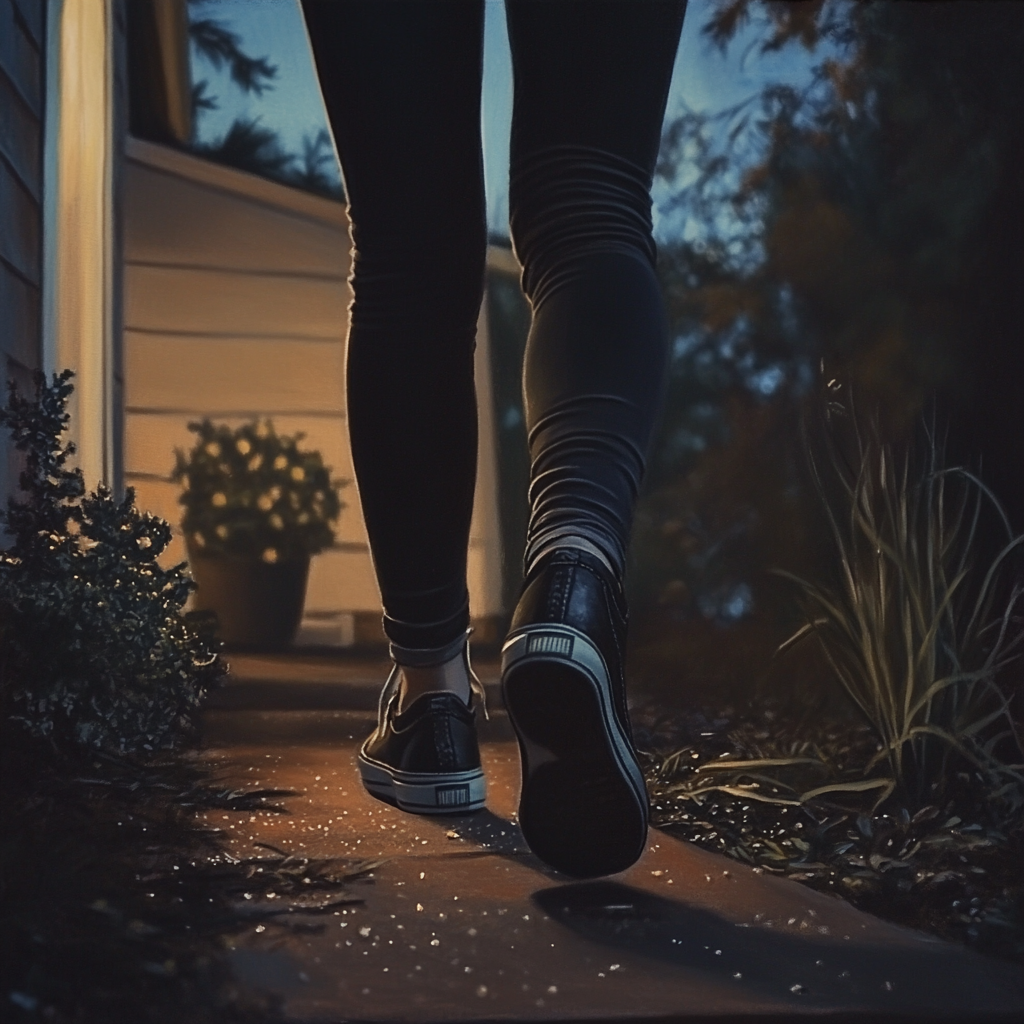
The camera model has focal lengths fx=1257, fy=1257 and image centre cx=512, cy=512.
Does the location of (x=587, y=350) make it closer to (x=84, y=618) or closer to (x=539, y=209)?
(x=539, y=209)

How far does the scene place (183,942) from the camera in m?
0.95

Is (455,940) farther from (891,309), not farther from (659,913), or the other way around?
(891,309)

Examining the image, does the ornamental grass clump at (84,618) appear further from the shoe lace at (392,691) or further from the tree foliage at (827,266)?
the tree foliage at (827,266)

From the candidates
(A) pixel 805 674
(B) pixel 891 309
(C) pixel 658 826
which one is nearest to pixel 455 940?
(C) pixel 658 826

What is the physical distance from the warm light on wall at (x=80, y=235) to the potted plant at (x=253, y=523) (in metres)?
0.14

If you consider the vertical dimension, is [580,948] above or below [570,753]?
below

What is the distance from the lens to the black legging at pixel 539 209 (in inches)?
42.8

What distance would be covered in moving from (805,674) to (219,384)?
0.95 meters

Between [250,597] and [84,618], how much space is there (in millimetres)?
421

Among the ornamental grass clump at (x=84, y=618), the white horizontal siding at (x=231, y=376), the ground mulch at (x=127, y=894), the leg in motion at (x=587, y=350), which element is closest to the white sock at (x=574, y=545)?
the leg in motion at (x=587, y=350)

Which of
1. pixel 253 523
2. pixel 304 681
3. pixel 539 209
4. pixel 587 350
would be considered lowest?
pixel 304 681

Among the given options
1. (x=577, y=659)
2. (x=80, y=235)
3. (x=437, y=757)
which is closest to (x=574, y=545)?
(x=577, y=659)

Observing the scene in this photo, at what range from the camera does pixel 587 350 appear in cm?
109

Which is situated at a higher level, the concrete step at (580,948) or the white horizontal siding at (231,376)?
the white horizontal siding at (231,376)
